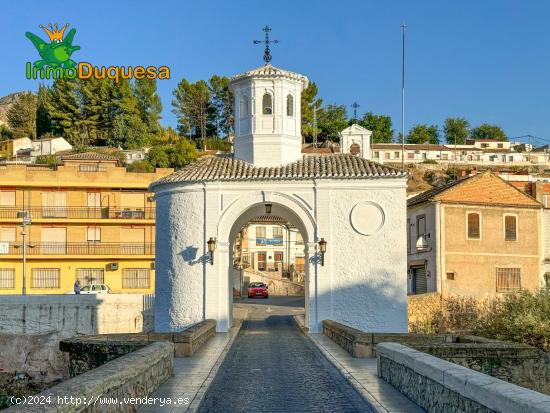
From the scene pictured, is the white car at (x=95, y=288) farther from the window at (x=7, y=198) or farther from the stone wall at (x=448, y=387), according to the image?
the stone wall at (x=448, y=387)

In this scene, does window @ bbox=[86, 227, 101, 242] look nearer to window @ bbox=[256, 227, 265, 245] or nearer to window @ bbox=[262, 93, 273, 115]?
window @ bbox=[262, 93, 273, 115]

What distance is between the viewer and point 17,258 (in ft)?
185

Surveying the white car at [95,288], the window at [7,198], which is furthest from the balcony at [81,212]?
the white car at [95,288]

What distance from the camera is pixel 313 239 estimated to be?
97.1 ft

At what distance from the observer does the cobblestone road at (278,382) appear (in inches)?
489

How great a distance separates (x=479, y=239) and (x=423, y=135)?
320 feet

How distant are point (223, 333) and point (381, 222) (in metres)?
7.01

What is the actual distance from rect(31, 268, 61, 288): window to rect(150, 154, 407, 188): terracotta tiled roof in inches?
1105

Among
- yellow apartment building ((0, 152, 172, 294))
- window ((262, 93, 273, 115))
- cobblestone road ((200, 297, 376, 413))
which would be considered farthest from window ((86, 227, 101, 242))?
cobblestone road ((200, 297, 376, 413))

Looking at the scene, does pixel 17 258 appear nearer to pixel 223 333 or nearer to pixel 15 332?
pixel 15 332

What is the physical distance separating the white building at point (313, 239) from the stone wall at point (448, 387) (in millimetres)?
14682

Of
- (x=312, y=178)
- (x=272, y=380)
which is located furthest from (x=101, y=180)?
(x=272, y=380)

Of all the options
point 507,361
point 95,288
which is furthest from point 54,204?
point 507,361

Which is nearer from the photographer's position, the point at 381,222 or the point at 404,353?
the point at 404,353
